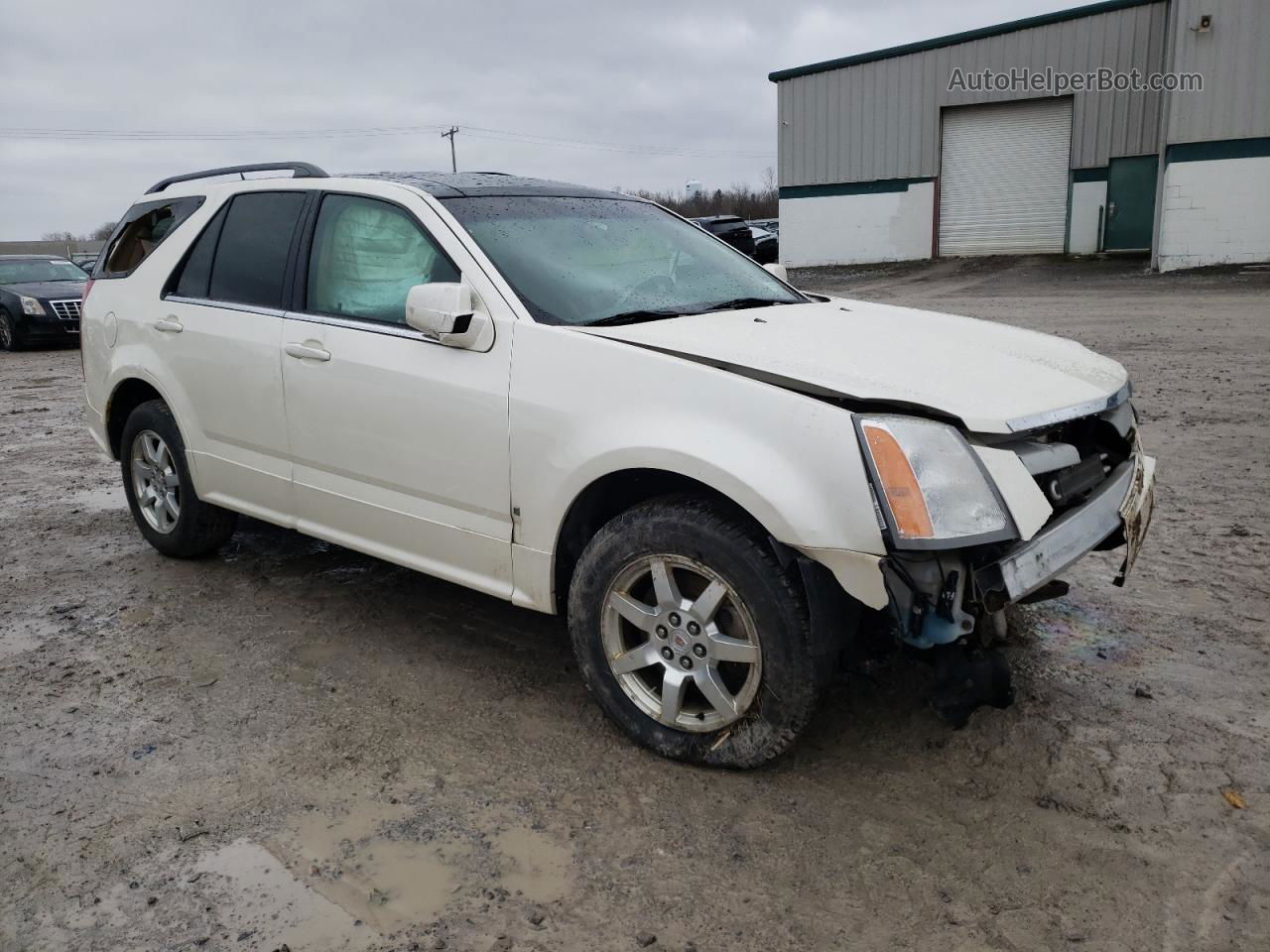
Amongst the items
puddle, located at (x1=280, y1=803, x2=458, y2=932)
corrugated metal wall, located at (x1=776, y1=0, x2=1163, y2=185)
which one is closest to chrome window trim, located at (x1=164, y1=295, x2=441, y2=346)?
puddle, located at (x1=280, y1=803, x2=458, y2=932)

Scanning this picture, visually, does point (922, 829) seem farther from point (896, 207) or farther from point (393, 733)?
point (896, 207)

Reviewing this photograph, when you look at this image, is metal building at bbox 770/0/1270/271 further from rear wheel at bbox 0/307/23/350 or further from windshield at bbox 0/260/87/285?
rear wheel at bbox 0/307/23/350

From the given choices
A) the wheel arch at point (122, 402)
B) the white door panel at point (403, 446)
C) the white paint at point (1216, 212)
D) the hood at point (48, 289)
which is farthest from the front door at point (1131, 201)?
the white door panel at point (403, 446)

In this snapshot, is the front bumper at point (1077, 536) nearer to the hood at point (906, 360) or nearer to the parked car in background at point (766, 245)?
the hood at point (906, 360)

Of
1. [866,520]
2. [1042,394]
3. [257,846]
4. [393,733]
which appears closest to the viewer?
[866,520]

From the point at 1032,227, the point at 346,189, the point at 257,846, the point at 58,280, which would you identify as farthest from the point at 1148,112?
the point at 257,846

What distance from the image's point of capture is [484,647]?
13.3ft

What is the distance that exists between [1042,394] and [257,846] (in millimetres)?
2556

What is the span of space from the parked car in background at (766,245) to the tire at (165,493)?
79.7 ft

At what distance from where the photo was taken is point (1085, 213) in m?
24.6

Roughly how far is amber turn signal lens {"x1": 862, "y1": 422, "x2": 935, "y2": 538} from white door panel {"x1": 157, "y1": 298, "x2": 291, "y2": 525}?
8.24 ft

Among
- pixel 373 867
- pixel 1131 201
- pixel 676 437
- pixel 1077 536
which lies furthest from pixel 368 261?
pixel 1131 201

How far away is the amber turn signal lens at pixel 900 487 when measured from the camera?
2.60 meters

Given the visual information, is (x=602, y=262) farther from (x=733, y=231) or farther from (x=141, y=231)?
(x=733, y=231)
